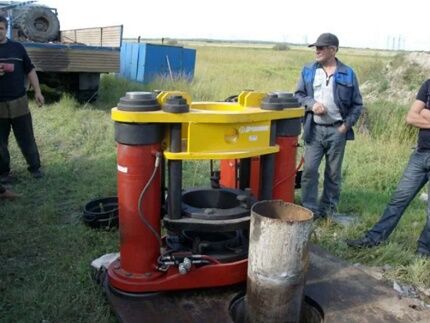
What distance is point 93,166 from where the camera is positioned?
6.05m

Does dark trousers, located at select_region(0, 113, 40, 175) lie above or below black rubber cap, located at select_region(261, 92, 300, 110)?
below

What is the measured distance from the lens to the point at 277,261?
8.29 ft

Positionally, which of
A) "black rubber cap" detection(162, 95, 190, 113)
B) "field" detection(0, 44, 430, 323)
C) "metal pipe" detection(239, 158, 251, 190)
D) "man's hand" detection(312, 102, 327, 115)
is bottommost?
"field" detection(0, 44, 430, 323)

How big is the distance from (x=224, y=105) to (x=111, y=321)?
1.53 metres

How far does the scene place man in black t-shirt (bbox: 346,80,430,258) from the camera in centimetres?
368

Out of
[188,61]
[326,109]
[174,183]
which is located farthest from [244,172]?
[188,61]

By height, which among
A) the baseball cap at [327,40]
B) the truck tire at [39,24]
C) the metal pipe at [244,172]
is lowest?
the metal pipe at [244,172]

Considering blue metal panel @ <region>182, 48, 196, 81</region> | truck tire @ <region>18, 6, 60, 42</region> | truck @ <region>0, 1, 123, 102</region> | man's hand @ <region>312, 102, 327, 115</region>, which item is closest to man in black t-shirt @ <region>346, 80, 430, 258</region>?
man's hand @ <region>312, 102, 327, 115</region>

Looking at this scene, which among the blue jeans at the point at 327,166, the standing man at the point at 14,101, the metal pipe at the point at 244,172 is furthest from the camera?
the standing man at the point at 14,101

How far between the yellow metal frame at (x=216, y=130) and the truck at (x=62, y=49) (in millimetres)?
6262

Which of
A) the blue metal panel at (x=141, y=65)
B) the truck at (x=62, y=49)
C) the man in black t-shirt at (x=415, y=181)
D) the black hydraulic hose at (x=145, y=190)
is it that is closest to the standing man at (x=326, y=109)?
the man in black t-shirt at (x=415, y=181)

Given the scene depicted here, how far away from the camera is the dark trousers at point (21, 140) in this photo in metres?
5.48

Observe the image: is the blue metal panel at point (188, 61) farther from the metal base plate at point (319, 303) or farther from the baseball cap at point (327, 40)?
the metal base plate at point (319, 303)

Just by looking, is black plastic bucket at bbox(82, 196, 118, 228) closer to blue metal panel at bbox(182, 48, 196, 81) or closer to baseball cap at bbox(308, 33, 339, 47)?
baseball cap at bbox(308, 33, 339, 47)
